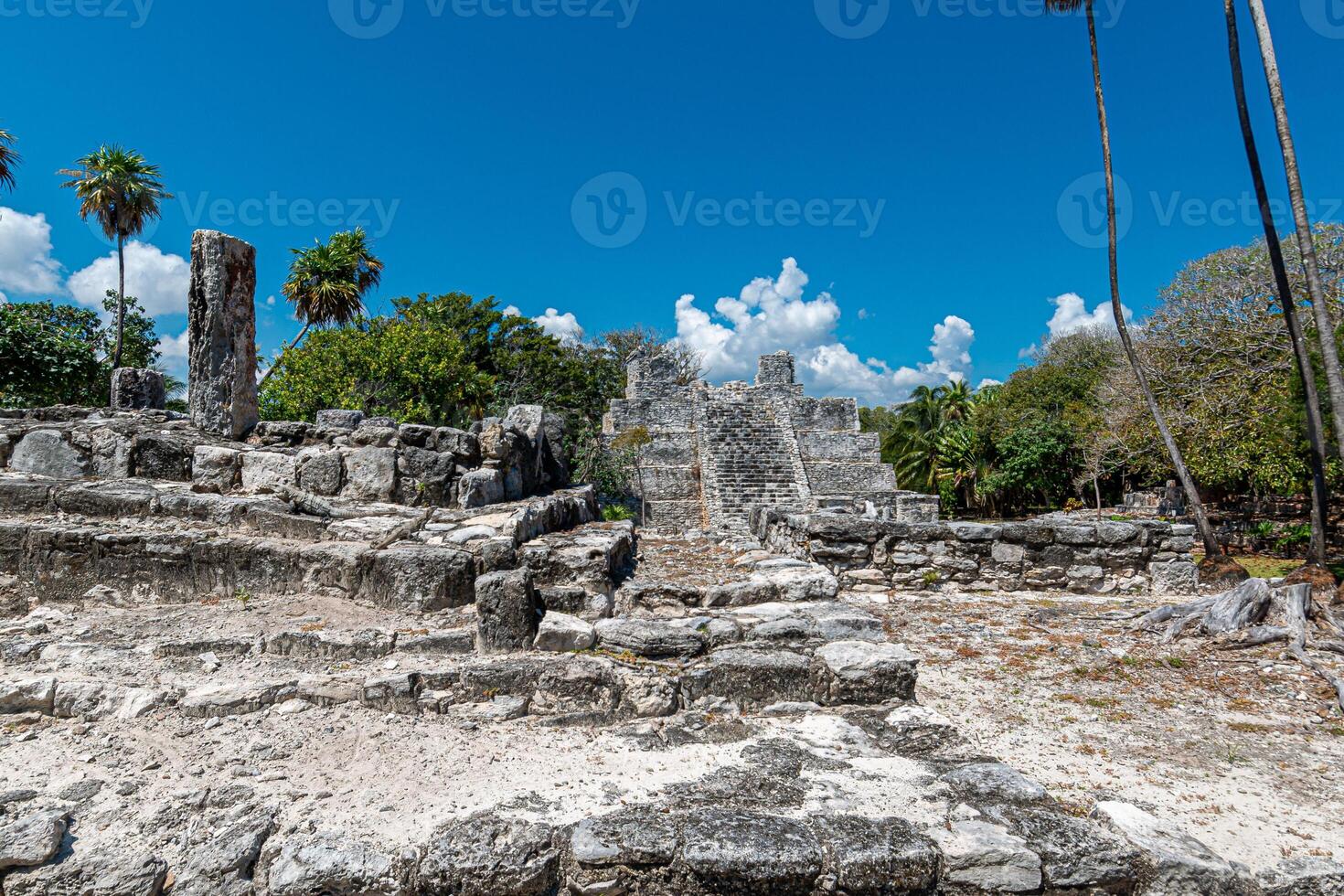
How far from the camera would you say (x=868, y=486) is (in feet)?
71.7

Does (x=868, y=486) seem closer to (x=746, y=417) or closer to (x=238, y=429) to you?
(x=746, y=417)

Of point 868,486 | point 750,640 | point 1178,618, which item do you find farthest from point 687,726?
point 868,486

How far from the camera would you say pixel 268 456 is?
5754 millimetres

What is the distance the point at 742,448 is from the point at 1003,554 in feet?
53.3

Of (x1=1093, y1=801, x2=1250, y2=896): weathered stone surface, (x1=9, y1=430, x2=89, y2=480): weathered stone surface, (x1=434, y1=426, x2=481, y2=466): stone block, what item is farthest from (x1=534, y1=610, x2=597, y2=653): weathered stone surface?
(x1=9, y1=430, x2=89, y2=480): weathered stone surface

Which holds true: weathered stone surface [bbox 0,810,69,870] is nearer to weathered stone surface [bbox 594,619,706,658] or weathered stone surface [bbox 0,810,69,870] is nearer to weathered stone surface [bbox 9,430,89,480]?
weathered stone surface [bbox 594,619,706,658]

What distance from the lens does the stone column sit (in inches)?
246

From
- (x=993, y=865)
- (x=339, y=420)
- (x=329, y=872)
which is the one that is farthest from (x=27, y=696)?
(x=993, y=865)

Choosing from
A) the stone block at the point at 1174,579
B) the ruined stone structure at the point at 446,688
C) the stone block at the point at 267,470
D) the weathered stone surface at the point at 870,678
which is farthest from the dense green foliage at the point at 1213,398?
the stone block at the point at 267,470

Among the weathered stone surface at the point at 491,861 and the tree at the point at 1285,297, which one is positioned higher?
the tree at the point at 1285,297

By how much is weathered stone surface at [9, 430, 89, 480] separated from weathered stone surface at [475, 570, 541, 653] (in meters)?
4.26

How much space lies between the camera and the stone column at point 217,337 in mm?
6242

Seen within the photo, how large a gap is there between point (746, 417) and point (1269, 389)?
555 inches

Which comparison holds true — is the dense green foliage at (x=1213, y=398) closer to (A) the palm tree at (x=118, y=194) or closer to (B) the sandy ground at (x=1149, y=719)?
(B) the sandy ground at (x=1149, y=719)
